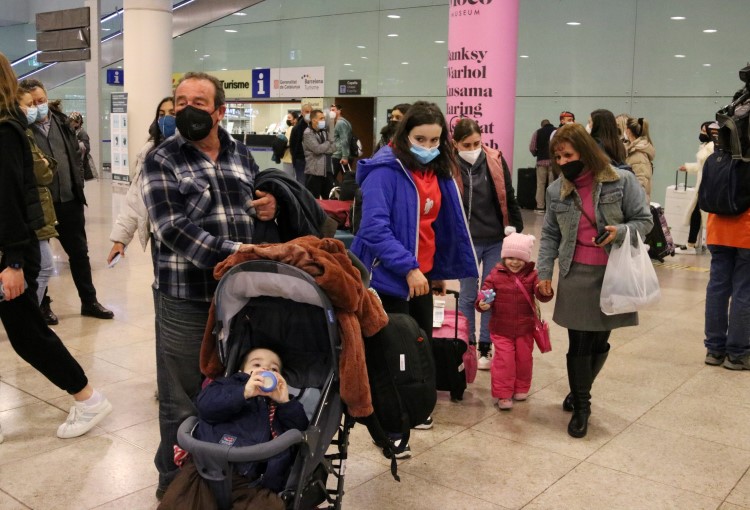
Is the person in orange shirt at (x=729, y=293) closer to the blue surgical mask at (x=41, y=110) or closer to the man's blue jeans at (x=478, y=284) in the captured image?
the man's blue jeans at (x=478, y=284)

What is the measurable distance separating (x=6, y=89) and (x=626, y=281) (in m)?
3.32

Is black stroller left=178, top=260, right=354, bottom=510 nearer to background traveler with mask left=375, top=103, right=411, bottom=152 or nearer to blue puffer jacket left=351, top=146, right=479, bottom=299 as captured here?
blue puffer jacket left=351, top=146, right=479, bottom=299

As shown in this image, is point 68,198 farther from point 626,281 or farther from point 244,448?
point 244,448

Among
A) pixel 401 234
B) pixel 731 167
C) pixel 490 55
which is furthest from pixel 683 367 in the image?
pixel 490 55

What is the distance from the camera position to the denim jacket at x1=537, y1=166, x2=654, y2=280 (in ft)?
15.0

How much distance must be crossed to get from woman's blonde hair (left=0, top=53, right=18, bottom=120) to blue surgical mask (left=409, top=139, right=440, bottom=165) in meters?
1.95

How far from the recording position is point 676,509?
12.2 feet

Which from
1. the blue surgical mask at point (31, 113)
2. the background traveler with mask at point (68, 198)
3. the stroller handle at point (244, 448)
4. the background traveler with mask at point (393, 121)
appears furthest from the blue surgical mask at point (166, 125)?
the stroller handle at point (244, 448)

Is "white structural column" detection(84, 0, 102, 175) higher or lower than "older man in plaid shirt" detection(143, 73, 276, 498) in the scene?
higher

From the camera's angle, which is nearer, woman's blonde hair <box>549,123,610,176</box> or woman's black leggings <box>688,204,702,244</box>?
woman's blonde hair <box>549,123,610,176</box>

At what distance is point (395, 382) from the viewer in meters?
3.13

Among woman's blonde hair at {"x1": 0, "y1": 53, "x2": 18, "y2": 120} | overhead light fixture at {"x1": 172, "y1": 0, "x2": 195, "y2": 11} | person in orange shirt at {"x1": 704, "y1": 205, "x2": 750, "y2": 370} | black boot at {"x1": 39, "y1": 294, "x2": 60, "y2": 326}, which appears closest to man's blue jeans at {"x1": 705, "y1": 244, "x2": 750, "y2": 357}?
person in orange shirt at {"x1": 704, "y1": 205, "x2": 750, "y2": 370}

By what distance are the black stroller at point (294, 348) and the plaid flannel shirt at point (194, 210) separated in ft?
0.95

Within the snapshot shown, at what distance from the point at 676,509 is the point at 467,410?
4.97 ft
